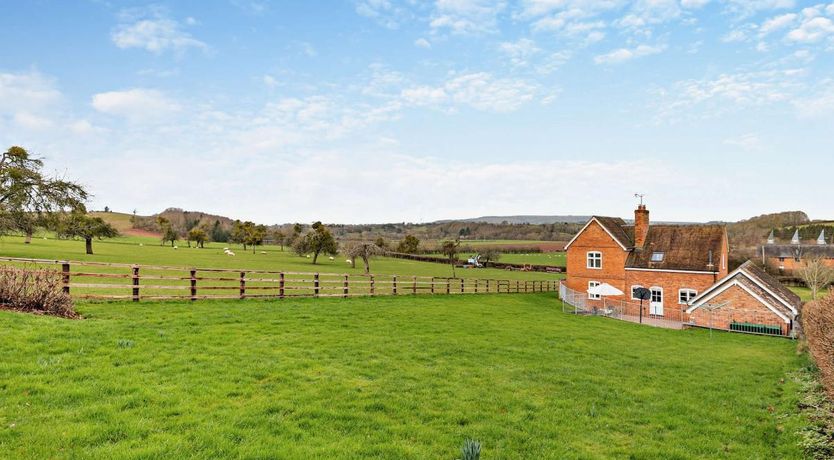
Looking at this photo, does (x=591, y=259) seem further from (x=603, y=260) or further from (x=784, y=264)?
(x=784, y=264)

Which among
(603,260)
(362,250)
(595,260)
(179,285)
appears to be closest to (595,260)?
(595,260)

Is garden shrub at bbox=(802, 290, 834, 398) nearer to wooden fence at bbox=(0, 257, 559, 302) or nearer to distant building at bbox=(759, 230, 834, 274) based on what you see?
wooden fence at bbox=(0, 257, 559, 302)

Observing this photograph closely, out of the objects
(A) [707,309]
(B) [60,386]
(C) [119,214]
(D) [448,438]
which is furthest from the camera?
(C) [119,214]

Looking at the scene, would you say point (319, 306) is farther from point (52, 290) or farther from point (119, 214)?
point (119, 214)

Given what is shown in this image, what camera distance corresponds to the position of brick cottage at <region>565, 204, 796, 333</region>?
30.3 metres

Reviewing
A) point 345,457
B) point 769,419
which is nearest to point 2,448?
point 345,457

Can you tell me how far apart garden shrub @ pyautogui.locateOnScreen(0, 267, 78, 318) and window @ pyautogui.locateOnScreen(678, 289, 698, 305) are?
38264 mm

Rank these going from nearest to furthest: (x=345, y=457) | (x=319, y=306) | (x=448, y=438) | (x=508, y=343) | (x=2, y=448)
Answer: (x=2, y=448) → (x=345, y=457) → (x=448, y=438) → (x=508, y=343) → (x=319, y=306)

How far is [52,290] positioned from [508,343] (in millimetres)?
14257

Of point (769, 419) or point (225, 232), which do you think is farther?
point (225, 232)

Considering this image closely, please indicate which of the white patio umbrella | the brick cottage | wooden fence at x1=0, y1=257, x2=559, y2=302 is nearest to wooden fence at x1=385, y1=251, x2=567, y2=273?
wooden fence at x1=0, y1=257, x2=559, y2=302

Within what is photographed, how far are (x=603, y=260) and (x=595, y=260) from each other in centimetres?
73

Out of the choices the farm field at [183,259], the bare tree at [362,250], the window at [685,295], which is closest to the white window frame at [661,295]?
the window at [685,295]

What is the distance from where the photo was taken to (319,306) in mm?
20656
